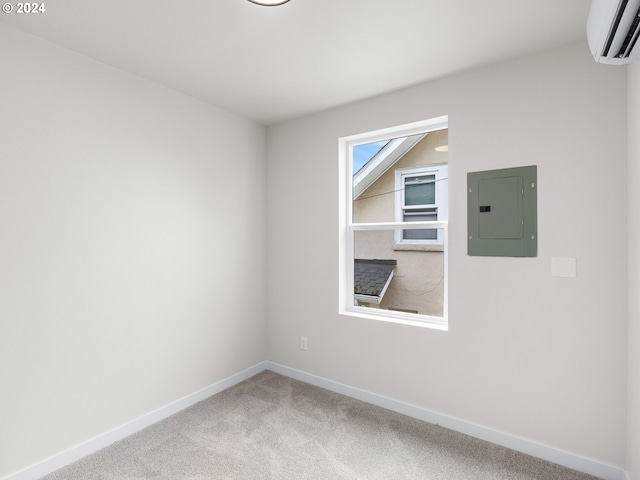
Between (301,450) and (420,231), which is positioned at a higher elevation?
(420,231)

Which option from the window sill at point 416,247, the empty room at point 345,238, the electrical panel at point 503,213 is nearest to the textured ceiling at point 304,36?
the empty room at point 345,238

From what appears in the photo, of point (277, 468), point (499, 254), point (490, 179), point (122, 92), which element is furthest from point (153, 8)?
point (277, 468)

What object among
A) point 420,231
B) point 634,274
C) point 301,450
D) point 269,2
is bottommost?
point 301,450

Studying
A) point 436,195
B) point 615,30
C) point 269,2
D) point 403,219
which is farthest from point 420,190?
point 269,2

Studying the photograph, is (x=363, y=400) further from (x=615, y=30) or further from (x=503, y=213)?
(x=615, y=30)

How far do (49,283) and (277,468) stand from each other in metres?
1.78

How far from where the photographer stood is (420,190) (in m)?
2.85

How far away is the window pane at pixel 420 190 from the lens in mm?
2795

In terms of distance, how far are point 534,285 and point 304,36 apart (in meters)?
2.09

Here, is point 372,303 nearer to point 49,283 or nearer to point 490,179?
point 490,179

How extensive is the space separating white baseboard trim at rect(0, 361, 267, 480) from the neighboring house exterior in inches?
59.2

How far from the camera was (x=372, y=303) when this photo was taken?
10.3 ft

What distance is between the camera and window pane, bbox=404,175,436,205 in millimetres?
2795

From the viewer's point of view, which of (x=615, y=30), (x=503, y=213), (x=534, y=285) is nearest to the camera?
(x=615, y=30)
